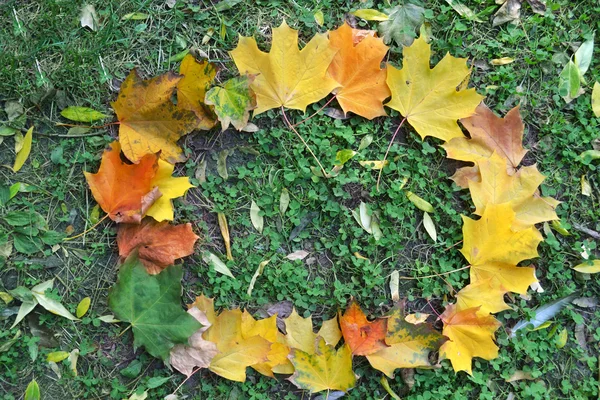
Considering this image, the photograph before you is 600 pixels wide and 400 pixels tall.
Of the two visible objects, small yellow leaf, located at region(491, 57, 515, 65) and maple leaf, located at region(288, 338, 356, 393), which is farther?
small yellow leaf, located at region(491, 57, 515, 65)

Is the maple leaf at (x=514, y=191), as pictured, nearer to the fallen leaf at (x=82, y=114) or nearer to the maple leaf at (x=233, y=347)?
the maple leaf at (x=233, y=347)

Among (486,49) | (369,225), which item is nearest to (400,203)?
(369,225)

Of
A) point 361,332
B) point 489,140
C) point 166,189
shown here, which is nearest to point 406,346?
point 361,332

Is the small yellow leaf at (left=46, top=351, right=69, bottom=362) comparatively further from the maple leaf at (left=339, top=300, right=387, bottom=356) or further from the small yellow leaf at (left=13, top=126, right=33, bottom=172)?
the maple leaf at (left=339, top=300, right=387, bottom=356)

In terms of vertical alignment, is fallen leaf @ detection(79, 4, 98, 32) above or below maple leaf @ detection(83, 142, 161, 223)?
above

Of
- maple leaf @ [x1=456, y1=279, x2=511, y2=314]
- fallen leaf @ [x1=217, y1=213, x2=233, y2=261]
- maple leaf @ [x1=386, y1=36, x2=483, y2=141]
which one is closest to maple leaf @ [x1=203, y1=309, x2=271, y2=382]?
fallen leaf @ [x1=217, y1=213, x2=233, y2=261]

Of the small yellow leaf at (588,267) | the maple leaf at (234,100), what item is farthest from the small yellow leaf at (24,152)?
the small yellow leaf at (588,267)

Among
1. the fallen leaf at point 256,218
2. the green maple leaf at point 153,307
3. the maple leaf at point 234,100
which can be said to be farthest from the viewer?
the fallen leaf at point 256,218
